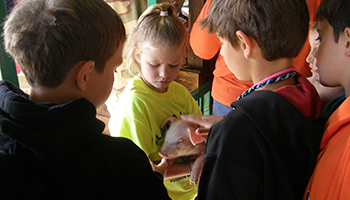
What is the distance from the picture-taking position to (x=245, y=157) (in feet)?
2.66

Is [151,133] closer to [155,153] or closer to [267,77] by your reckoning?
[155,153]

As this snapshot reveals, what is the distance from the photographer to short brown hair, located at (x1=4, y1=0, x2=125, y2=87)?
61 centimetres

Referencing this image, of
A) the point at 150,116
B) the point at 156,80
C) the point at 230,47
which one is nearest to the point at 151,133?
the point at 150,116

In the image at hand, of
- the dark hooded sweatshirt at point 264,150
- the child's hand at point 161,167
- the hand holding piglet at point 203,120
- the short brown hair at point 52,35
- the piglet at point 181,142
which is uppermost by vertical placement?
the short brown hair at point 52,35

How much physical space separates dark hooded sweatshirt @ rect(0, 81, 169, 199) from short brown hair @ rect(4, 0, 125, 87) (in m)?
0.10

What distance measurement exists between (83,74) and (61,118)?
0.16 meters

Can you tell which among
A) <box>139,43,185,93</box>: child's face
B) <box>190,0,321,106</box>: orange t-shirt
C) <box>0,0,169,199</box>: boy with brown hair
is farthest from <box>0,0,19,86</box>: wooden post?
<box>190,0,321,106</box>: orange t-shirt

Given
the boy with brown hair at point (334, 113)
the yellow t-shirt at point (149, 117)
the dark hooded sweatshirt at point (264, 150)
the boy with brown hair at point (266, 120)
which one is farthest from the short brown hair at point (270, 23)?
the yellow t-shirt at point (149, 117)

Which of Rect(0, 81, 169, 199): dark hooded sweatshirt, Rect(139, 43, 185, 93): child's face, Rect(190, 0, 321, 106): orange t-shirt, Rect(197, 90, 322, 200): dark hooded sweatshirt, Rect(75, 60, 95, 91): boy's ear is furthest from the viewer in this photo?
Rect(190, 0, 321, 106): orange t-shirt

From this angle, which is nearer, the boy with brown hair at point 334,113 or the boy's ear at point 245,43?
the boy with brown hair at point 334,113

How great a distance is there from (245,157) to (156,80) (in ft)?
2.63

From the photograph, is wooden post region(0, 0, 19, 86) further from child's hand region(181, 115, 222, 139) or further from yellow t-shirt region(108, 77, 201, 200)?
child's hand region(181, 115, 222, 139)

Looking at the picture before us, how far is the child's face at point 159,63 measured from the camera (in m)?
1.41

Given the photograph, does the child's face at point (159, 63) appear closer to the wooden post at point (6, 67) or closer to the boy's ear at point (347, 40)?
the wooden post at point (6, 67)
